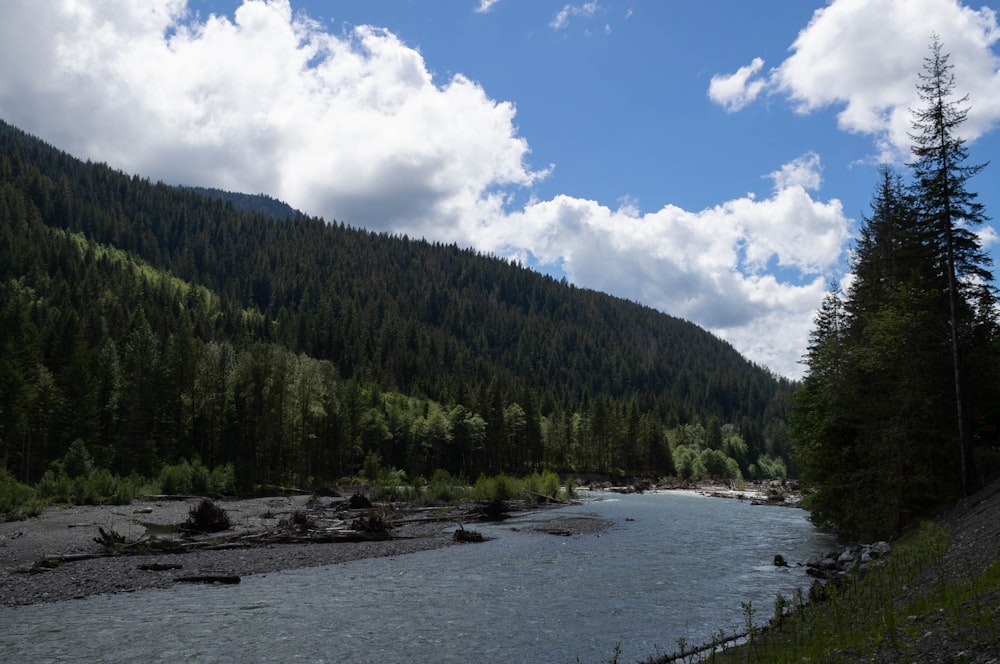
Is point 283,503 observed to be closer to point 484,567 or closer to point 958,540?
point 484,567

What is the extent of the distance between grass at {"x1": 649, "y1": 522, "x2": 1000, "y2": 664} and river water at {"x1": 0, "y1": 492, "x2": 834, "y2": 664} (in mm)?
2548

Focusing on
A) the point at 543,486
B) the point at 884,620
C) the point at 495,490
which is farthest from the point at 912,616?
the point at 543,486

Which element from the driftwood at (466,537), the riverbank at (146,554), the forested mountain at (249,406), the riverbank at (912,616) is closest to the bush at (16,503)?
the riverbank at (146,554)

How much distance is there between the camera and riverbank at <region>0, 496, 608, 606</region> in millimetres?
23250

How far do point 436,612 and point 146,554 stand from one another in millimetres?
17462

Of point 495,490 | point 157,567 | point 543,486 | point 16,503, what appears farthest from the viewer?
point 543,486

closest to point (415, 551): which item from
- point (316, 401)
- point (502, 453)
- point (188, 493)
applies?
point (188, 493)

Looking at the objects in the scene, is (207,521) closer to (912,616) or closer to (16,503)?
(16,503)

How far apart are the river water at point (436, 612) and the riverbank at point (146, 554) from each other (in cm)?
197

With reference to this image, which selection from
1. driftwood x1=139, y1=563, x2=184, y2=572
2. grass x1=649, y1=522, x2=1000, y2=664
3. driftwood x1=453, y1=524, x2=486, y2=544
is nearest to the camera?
grass x1=649, y1=522, x2=1000, y2=664

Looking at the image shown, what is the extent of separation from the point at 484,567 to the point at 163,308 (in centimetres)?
18909

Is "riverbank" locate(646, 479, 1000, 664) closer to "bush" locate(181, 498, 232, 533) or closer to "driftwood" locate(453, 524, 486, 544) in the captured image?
"driftwood" locate(453, 524, 486, 544)

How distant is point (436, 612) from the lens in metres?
20.6

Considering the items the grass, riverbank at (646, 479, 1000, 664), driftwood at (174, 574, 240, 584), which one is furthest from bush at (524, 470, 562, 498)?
the grass
